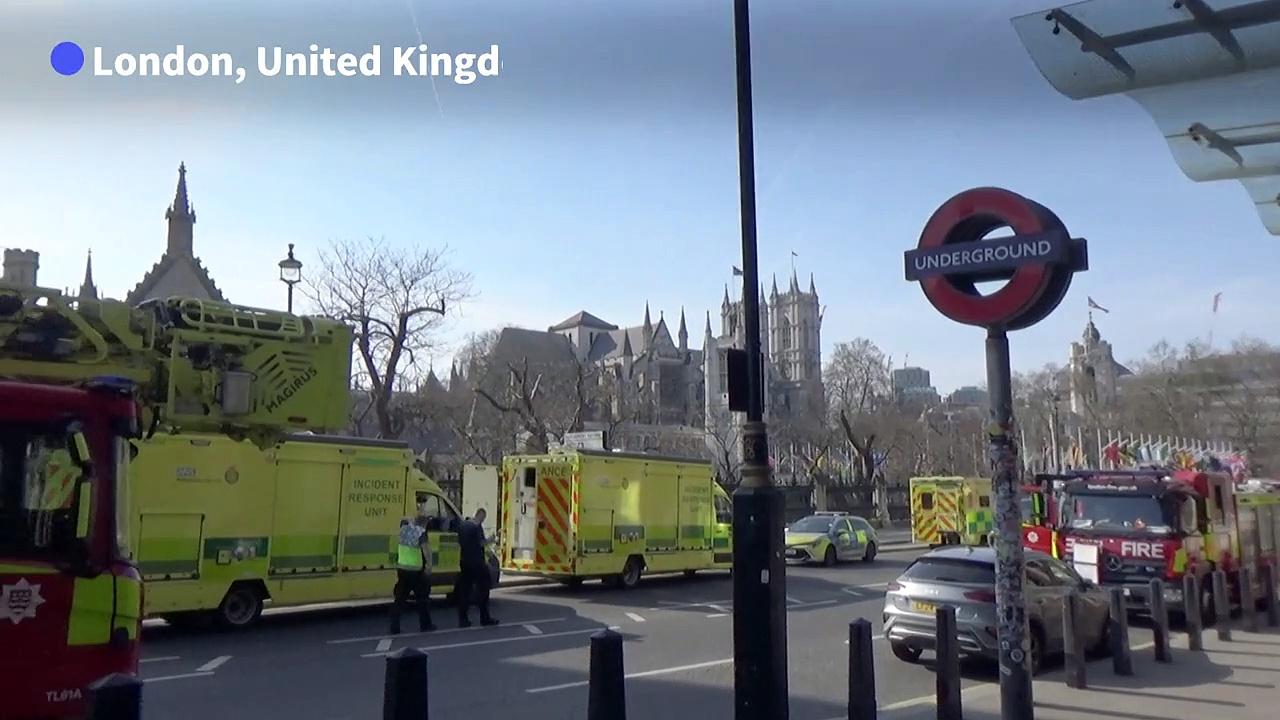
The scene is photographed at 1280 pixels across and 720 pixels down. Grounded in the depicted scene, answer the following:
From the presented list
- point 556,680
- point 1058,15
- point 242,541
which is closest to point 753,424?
point 1058,15

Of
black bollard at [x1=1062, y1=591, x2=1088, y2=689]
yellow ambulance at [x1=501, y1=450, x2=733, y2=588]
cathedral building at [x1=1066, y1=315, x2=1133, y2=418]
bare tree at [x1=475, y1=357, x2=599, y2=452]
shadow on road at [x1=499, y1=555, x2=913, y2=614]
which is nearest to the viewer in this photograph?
black bollard at [x1=1062, y1=591, x2=1088, y2=689]

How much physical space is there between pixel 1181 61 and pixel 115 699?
694cm

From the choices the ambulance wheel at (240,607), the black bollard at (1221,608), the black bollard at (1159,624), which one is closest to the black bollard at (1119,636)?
the black bollard at (1159,624)

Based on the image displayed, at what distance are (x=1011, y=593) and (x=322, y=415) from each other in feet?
20.9

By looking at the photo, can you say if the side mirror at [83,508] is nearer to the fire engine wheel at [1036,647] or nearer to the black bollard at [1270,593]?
the fire engine wheel at [1036,647]

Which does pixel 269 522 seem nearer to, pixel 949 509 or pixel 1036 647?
pixel 1036 647

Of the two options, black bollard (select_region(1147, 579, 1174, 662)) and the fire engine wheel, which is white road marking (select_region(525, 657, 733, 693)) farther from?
black bollard (select_region(1147, 579, 1174, 662))

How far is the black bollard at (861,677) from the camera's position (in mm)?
8453

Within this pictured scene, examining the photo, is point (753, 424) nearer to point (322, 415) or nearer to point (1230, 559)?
point (322, 415)

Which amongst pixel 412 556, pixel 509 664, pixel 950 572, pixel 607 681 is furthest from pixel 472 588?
pixel 607 681

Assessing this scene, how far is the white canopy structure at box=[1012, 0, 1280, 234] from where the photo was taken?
20.0ft

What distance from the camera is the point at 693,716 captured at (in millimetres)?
9938

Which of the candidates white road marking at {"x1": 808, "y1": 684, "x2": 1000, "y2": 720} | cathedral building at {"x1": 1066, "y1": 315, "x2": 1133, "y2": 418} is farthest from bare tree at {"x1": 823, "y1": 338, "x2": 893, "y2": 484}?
white road marking at {"x1": 808, "y1": 684, "x2": 1000, "y2": 720}

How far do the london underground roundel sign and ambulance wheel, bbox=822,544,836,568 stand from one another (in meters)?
22.8
